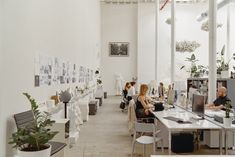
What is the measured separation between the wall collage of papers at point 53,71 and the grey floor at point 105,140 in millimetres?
1486

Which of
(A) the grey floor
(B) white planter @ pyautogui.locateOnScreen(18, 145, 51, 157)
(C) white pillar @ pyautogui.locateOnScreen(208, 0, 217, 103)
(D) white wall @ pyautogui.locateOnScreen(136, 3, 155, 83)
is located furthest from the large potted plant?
(D) white wall @ pyautogui.locateOnScreen(136, 3, 155, 83)

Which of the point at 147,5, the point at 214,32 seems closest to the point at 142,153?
the point at 214,32

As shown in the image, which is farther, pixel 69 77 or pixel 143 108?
pixel 69 77

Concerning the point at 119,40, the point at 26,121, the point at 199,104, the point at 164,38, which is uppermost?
the point at 164,38

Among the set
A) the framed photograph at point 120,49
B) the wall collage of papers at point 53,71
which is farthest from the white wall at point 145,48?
the wall collage of papers at point 53,71

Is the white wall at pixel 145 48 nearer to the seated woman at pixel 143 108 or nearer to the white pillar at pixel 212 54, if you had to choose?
the white pillar at pixel 212 54

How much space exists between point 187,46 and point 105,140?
11938mm

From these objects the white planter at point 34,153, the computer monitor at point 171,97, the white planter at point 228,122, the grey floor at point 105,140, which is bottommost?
the grey floor at point 105,140

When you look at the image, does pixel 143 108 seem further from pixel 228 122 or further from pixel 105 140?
pixel 228 122

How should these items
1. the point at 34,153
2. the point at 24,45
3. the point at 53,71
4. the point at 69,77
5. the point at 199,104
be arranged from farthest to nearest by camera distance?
1. the point at 69,77
2. the point at 53,71
3. the point at 199,104
4. the point at 24,45
5. the point at 34,153

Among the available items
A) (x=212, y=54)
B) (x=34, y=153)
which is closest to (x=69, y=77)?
(x=212, y=54)

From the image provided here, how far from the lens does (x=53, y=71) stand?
20.7ft

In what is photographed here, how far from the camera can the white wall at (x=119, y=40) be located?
18312mm

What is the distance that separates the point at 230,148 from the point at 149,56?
40.4 feet
